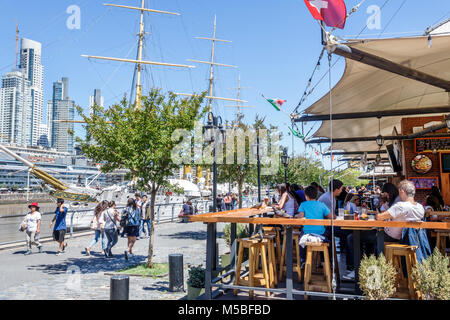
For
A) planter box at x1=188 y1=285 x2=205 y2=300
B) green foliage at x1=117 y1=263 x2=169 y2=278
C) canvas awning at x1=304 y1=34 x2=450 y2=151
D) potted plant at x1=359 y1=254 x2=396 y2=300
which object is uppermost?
canvas awning at x1=304 y1=34 x2=450 y2=151

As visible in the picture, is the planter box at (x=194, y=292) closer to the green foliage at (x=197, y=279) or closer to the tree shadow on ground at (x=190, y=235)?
the green foliage at (x=197, y=279)

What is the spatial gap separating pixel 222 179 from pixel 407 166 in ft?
33.4

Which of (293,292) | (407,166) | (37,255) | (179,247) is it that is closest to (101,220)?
(37,255)

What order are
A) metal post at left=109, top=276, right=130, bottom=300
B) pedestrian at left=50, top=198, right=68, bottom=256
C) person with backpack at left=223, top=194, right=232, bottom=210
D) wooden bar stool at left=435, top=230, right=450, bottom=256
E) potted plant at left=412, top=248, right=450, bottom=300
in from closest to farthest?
potted plant at left=412, top=248, right=450, bottom=300, metal post at left=109, top=276, right=130, bottom=300, wooden bar stool at left=435, top=230, right=450, bottom=256, pedestrian at left=50, top=198, right=68, bottom=256, person with backpack at left=223, top=194, right=232, bottom=210

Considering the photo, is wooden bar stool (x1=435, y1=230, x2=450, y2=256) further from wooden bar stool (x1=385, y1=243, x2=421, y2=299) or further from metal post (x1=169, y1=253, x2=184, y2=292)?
metal post (x1=169, y1=253, x2=184, y2=292)

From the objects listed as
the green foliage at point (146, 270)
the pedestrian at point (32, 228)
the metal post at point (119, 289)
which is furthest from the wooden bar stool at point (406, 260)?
the pedestrian at point (32, 228)

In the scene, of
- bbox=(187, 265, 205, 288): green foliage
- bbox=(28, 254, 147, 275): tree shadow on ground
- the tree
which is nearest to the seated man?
bbox=(187, 265, 205, 288): green foliage

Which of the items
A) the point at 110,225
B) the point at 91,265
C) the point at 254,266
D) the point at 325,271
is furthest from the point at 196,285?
the point at 110,225

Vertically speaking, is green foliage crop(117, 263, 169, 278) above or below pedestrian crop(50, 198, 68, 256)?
below

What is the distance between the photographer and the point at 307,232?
18.1 feet

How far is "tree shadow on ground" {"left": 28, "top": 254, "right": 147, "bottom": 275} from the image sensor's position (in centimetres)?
959

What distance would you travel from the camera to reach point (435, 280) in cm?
422

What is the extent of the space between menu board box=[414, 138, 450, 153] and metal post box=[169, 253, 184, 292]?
8.08 meters

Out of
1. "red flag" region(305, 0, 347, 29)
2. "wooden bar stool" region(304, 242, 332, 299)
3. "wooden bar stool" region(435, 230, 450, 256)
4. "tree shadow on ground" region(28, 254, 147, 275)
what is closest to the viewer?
"red flag" region(305, 0, 347, 29)
